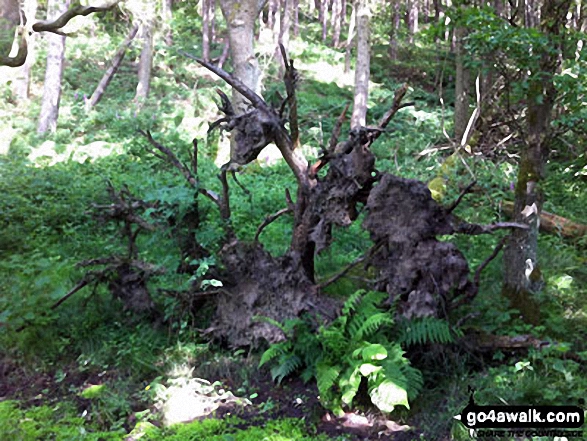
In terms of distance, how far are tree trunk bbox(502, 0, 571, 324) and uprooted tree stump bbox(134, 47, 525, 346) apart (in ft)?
1.99

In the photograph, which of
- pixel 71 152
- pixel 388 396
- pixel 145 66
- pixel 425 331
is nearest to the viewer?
pixel 388 396

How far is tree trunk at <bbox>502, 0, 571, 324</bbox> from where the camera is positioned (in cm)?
472

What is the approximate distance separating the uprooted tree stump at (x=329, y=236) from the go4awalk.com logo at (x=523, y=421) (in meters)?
0.89

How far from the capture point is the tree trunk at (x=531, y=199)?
472 cm

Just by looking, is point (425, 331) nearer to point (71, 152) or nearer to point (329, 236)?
point (329, 236)

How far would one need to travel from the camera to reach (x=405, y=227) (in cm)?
445

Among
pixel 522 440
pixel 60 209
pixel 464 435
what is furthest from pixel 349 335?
pixel 60 209

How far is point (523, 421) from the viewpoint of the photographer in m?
3.48

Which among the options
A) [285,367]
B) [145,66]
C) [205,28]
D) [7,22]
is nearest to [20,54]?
[7,22]

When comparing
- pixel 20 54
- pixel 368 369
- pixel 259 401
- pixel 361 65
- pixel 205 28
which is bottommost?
pixel 259 401

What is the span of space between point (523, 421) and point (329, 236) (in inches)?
85.4

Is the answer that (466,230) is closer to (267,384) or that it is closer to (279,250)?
(267,384)

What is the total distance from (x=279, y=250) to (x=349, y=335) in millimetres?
2419

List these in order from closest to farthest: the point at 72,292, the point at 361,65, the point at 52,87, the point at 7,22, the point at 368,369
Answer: the point at 368,369, the point at 72,292, the point at 7,22, the point at 361,65, the point at 52,87
